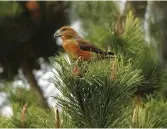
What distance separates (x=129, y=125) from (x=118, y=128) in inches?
3.0

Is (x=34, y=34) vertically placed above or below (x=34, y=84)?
above

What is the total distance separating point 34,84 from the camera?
6.70 ft

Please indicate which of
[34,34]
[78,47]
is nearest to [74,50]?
[78,47]

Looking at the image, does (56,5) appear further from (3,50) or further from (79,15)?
(3,50)

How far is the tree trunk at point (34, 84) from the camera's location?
1950 millimetres

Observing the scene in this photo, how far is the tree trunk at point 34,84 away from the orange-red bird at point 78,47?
1.79 feet

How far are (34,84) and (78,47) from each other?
2.56ft

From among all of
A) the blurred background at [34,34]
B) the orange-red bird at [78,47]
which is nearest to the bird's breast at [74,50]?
the orange-red bird at [78,47]

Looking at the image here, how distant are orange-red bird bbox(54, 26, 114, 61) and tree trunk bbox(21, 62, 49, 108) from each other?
55 cm

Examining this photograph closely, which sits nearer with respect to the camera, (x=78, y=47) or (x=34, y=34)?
(x=78, y=47)

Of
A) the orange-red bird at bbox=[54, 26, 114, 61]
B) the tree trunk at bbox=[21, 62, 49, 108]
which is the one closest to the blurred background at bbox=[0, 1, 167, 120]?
the tree trunk at bbox=[21, 62, 49, 108]

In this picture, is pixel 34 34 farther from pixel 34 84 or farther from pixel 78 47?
pixel 78 47

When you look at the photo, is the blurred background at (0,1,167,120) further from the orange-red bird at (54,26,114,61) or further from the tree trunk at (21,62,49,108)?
the orange-red bird at (54,26,114,61)

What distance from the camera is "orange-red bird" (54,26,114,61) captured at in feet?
3.76
